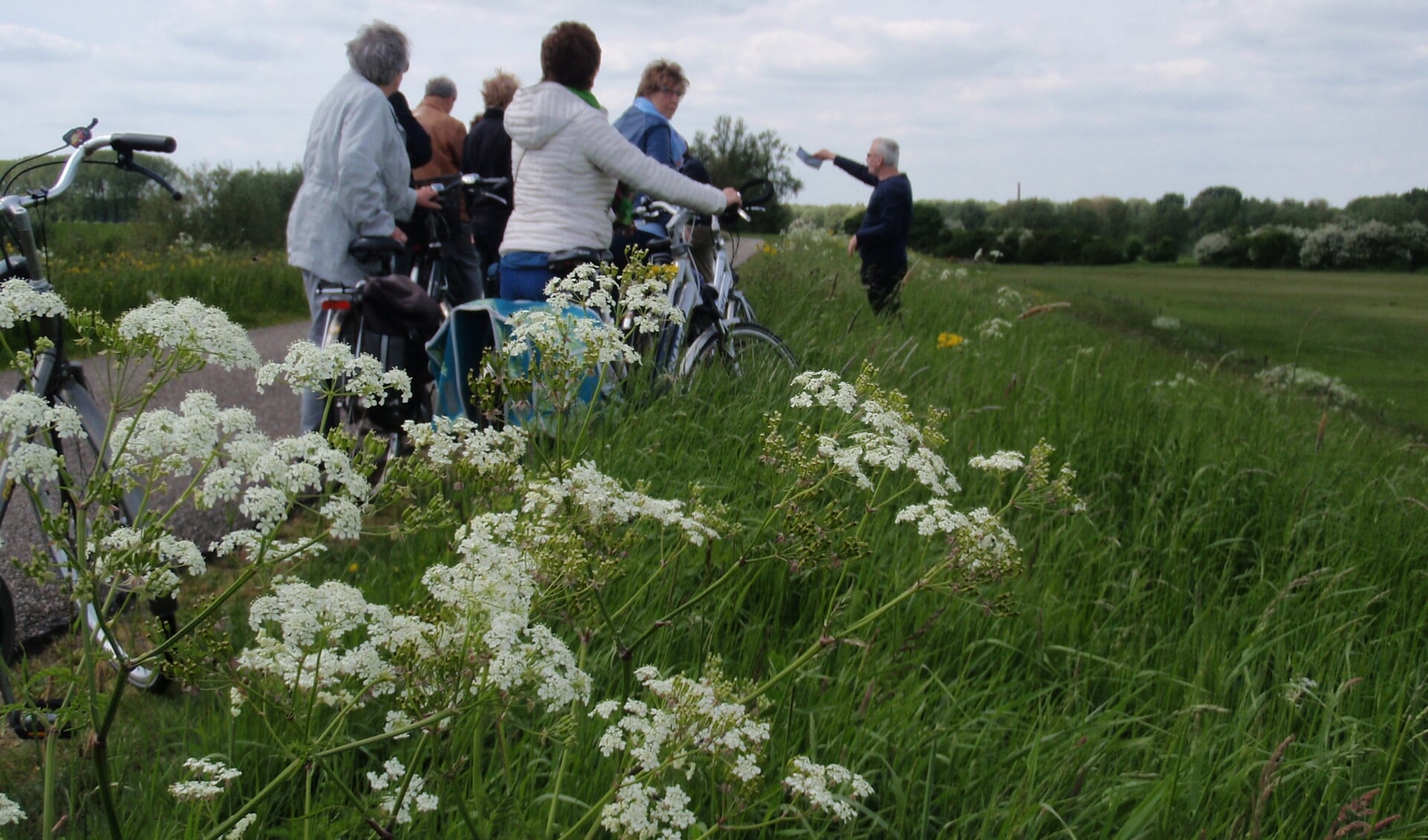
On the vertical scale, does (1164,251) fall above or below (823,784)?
above

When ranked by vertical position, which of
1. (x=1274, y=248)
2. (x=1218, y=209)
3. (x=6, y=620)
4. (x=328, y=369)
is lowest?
(x=6, y=620)

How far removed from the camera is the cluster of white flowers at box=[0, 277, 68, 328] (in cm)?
133

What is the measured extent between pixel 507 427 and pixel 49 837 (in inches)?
35.6

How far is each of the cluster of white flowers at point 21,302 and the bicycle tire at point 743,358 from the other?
3.55m

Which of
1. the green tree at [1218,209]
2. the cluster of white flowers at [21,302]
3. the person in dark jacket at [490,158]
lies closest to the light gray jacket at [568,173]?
the person in dark jacket at [490,158]

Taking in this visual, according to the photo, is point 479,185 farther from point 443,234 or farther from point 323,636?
point 323,636

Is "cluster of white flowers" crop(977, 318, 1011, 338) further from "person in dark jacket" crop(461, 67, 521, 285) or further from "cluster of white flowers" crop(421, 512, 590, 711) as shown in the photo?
"cluster of white flowers" crop(421, 512, 590, 711)

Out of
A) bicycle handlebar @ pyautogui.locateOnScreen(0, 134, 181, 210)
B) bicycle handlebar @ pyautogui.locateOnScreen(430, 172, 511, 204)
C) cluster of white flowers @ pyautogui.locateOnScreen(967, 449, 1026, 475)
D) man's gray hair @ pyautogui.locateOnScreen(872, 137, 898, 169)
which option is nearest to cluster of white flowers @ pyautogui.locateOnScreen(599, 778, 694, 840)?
cluster of white flowers @ pyautogui.locateOnScreen(967, 449, 1026, 475)

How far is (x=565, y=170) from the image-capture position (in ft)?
16.5

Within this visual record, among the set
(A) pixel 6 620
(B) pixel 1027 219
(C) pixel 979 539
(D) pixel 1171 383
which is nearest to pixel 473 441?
(C) pixel 979 539

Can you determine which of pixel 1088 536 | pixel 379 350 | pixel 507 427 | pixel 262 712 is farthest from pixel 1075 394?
pixel 262 712

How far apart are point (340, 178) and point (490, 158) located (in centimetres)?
258

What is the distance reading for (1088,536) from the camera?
4230 mm

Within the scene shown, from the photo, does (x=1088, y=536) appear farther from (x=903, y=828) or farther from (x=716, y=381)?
(x=903, y=828)
